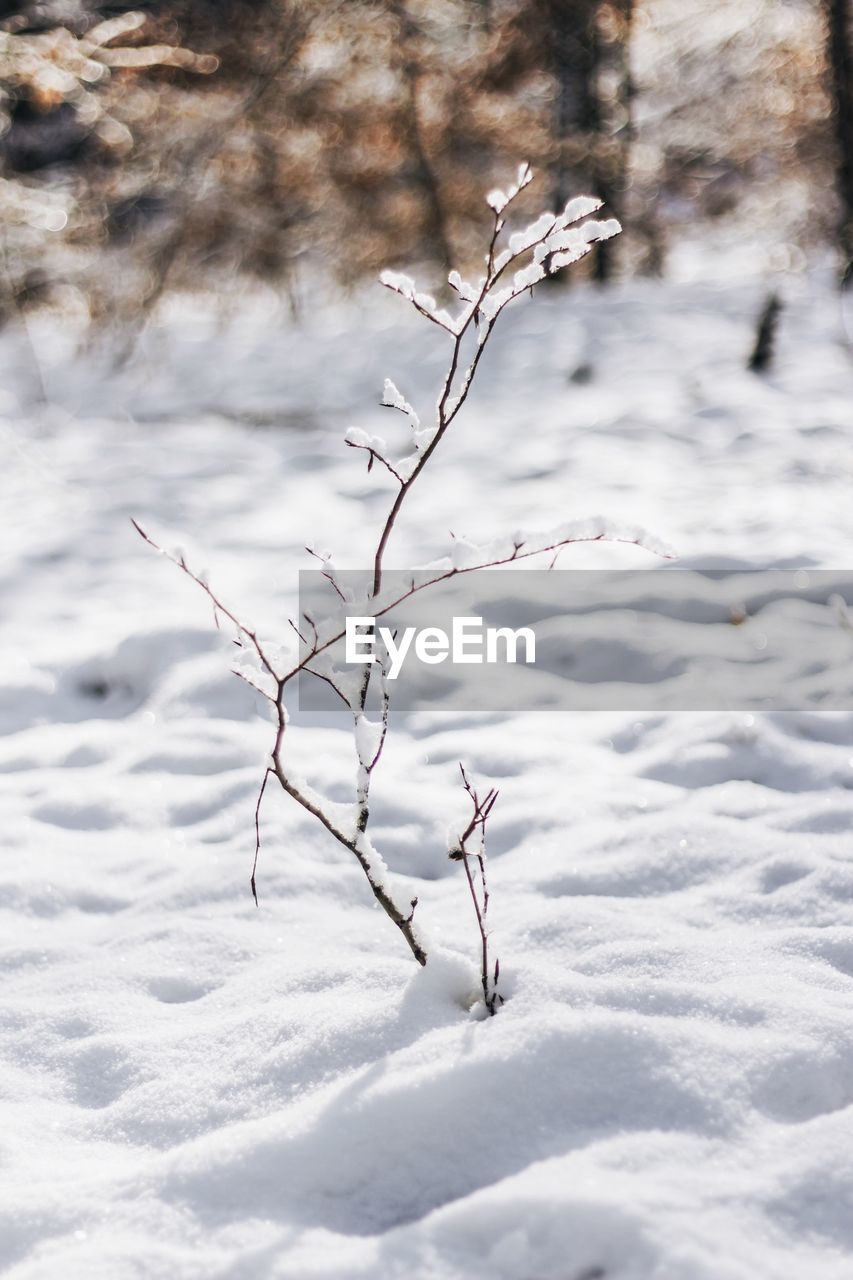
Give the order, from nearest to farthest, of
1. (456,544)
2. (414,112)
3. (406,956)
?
(456,544)
(406,956)
(414,112)

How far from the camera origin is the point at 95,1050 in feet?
5.88

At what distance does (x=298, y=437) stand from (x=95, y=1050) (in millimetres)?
4443

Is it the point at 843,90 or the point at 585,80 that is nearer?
the point at 843,90

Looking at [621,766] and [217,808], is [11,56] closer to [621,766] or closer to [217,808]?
[217,808]

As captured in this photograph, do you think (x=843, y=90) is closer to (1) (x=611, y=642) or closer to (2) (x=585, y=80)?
(2) (x=585, y=80)

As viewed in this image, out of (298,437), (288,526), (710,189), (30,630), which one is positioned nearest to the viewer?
(30,630)

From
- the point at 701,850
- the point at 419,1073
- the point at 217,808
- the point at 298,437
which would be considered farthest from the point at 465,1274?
the point at 298,437

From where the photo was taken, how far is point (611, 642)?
10.9 ft

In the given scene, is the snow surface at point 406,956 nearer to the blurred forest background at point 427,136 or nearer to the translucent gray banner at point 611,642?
the translucent gray banner at point 611,642

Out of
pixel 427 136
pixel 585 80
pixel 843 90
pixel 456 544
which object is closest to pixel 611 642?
pixel 456 544

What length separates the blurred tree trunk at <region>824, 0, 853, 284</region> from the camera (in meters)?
8.94

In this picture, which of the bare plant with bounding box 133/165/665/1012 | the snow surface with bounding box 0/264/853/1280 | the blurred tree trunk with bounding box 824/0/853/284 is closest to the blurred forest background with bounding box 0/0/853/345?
the blurred tree trunk with bounding box 824/0/853/284

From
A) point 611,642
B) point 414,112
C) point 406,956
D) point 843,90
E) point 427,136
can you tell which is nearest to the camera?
point 406,956

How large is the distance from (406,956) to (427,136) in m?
10.5
